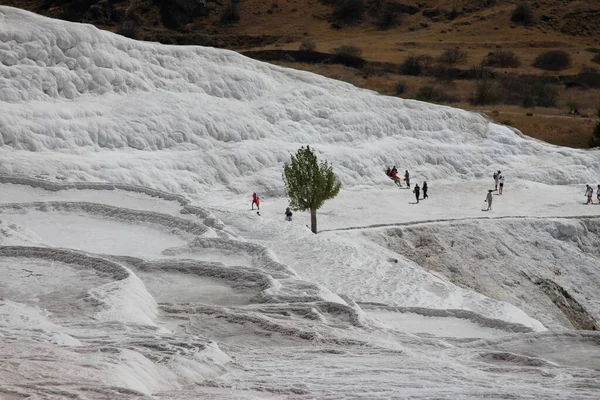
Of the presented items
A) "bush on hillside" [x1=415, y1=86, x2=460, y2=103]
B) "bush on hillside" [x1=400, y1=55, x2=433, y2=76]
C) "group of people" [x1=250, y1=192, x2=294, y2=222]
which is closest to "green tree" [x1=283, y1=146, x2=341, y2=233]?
"group of people" [x1=250, y1=192, x2=294, y2=222]

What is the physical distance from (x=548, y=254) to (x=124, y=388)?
26.9 metres

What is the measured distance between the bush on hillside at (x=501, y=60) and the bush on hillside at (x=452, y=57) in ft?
5.57

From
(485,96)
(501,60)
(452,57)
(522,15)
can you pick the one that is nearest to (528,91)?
(485,96)

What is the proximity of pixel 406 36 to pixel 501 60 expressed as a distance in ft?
31.0

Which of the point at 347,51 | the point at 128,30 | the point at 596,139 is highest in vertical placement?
the point at 128,30

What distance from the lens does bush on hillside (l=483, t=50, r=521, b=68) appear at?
74.9 metres

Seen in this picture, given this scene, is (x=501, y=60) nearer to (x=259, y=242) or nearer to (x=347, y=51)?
(x=347, y=51)

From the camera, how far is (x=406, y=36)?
81.5 metres

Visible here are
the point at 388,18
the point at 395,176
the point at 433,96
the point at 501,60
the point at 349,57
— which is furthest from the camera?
the point at 388,18

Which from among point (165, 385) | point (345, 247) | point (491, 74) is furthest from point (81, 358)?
point (491, 74)

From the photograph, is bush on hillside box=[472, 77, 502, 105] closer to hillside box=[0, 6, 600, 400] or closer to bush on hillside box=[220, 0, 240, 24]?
hillside box=[0, 6, 600, 400]

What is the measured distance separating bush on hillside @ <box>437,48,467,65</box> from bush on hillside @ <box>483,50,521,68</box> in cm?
170

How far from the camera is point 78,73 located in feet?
131

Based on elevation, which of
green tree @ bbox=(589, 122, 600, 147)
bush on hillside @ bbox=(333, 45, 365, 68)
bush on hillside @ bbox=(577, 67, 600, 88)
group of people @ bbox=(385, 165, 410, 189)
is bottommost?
group of people @ bbox=(385, 165, 410, 189)
